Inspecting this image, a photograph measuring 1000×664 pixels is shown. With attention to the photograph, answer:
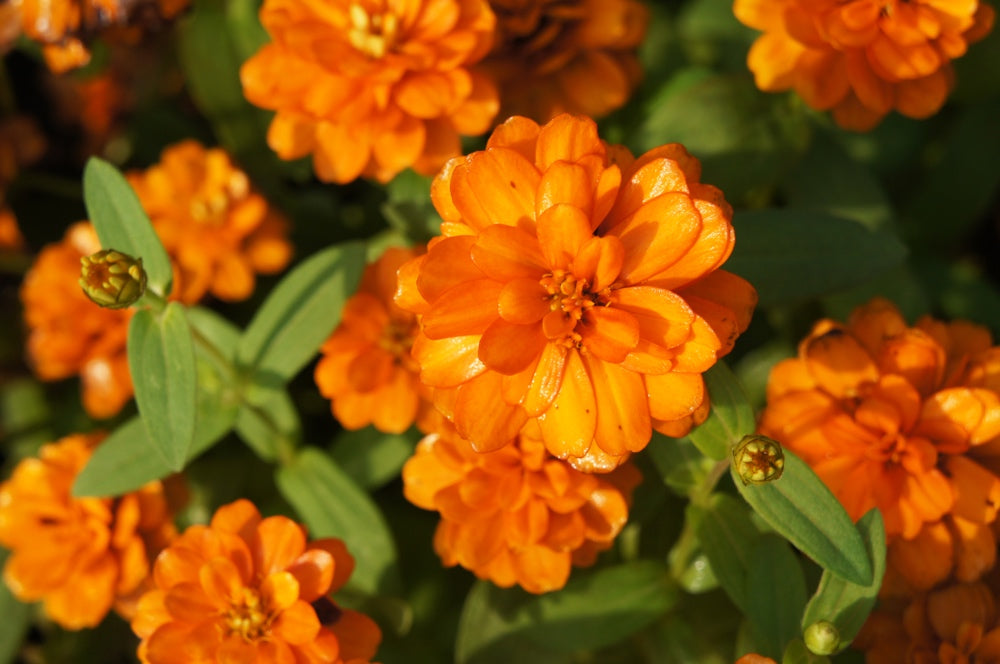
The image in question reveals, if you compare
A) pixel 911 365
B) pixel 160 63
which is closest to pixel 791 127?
pixel 911 365

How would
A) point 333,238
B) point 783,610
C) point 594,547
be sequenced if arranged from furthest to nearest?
1. point 333,238
2. point 594,547
3. point 783,610

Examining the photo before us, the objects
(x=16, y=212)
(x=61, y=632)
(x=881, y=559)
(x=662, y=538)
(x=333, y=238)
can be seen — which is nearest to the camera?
(x=881, y=559)

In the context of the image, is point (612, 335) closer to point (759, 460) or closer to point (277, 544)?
point (759, 460)

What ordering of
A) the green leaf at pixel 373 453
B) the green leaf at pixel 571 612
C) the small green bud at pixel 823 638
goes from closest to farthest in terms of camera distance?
1. the small green bud at pixel 823 638
2. the green leaf at pixel 571 612
3. the green leaf at pixel 373 453

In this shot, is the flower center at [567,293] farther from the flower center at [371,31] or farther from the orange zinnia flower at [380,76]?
the flower center at [371,31]

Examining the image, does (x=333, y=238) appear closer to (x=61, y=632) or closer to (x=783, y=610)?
(x=61, y=632)

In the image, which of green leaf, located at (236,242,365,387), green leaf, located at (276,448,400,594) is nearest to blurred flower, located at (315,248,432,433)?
green leaf, located at (236,242,365,387)

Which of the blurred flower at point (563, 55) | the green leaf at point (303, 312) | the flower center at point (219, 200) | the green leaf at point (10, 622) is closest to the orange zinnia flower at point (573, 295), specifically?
the green leaf at point (303, 312)
